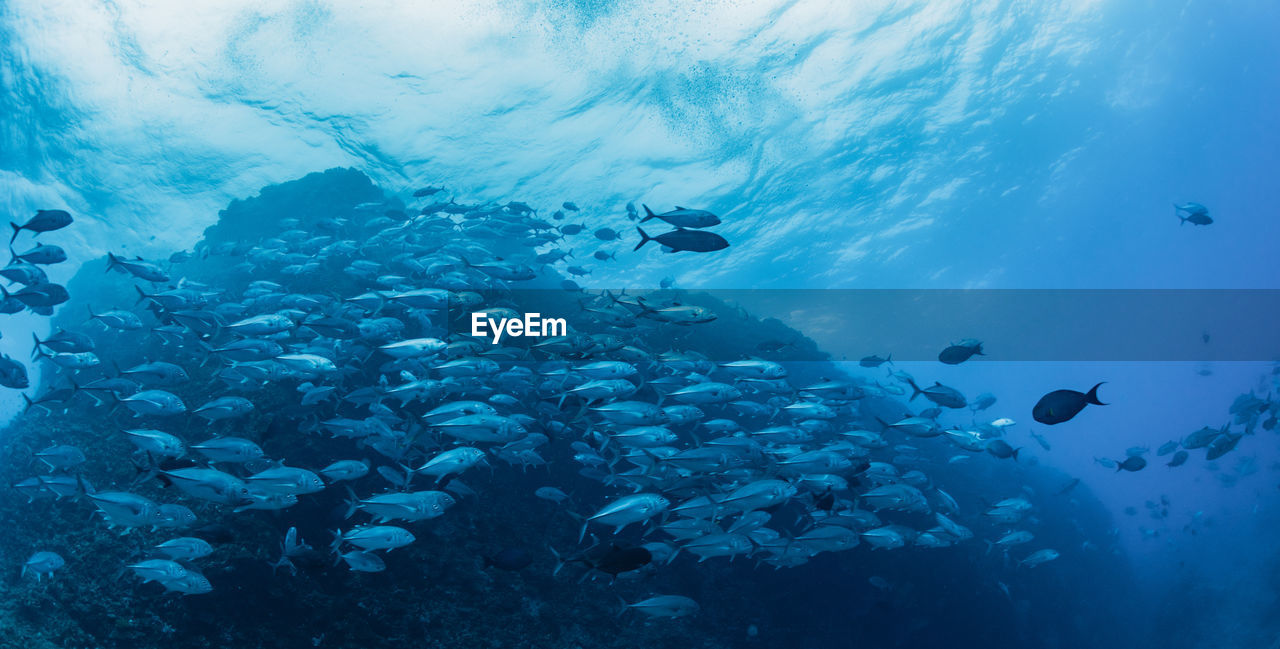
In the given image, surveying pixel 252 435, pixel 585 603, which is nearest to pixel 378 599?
pixel 585 603

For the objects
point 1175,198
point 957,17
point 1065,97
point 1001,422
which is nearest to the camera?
point 1001,422

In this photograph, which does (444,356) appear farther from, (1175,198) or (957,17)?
(1175,198)

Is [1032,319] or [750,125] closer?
[750,125]

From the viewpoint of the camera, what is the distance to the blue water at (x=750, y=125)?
2072 cm

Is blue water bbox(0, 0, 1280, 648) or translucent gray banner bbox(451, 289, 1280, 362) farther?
translucent gray banner bbox(451, 289, 1280, 362)

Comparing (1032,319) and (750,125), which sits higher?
(1032,319)

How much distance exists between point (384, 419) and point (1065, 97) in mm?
31438

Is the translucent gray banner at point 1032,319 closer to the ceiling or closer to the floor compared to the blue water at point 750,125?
closer to the ceiling

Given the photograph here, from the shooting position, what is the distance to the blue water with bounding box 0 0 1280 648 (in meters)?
20.7

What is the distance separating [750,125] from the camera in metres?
25.0

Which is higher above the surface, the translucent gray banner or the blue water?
the translucent gray banner

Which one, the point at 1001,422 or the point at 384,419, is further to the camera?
the point at 1001,422

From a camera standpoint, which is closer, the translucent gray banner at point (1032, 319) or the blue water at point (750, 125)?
the blue water at point (750, 125)

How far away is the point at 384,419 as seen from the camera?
26.3 ft
